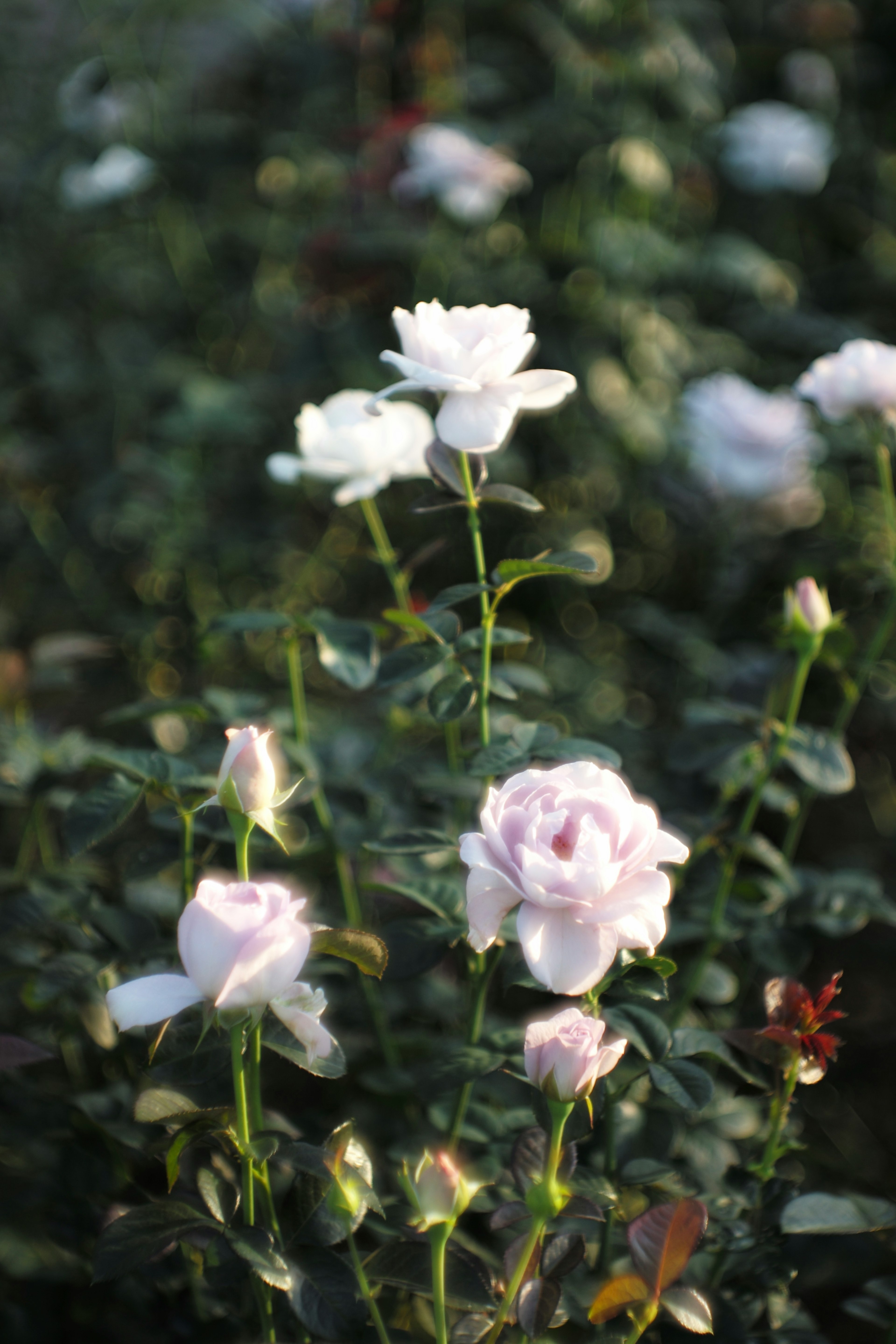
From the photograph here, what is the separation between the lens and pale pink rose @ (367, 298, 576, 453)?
2.33ft

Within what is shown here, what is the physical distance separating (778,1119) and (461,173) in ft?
5.22

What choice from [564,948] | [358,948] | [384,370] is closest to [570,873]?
[564,948]

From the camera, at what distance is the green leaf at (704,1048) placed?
0.75 m

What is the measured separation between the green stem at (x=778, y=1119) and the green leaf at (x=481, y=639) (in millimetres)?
380

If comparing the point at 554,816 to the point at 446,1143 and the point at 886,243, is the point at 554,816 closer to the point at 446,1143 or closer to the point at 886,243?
the point at 446,1143

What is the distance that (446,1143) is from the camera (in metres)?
0.90

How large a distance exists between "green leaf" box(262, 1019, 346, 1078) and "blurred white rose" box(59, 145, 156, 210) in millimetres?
1887

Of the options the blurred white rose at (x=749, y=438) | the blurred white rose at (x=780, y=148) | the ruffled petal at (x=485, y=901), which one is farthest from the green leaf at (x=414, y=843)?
the blurred white rose at (x=780, y=148)

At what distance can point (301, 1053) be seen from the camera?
642 millimetres

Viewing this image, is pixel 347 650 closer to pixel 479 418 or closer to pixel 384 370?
pixel 479 418

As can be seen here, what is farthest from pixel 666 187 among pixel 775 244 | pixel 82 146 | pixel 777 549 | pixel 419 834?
pixel 419 834

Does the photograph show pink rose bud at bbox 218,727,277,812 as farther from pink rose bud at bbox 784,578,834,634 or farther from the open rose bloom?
pink rose bud at bbox 784,578,834,634

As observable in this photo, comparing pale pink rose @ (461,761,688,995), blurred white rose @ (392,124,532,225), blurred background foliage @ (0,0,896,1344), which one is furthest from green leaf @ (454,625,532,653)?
blurred white rose @ (392,124,532,225)

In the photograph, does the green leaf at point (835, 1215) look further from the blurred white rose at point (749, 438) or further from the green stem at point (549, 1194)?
the blurred white rose at point (749, 438)
